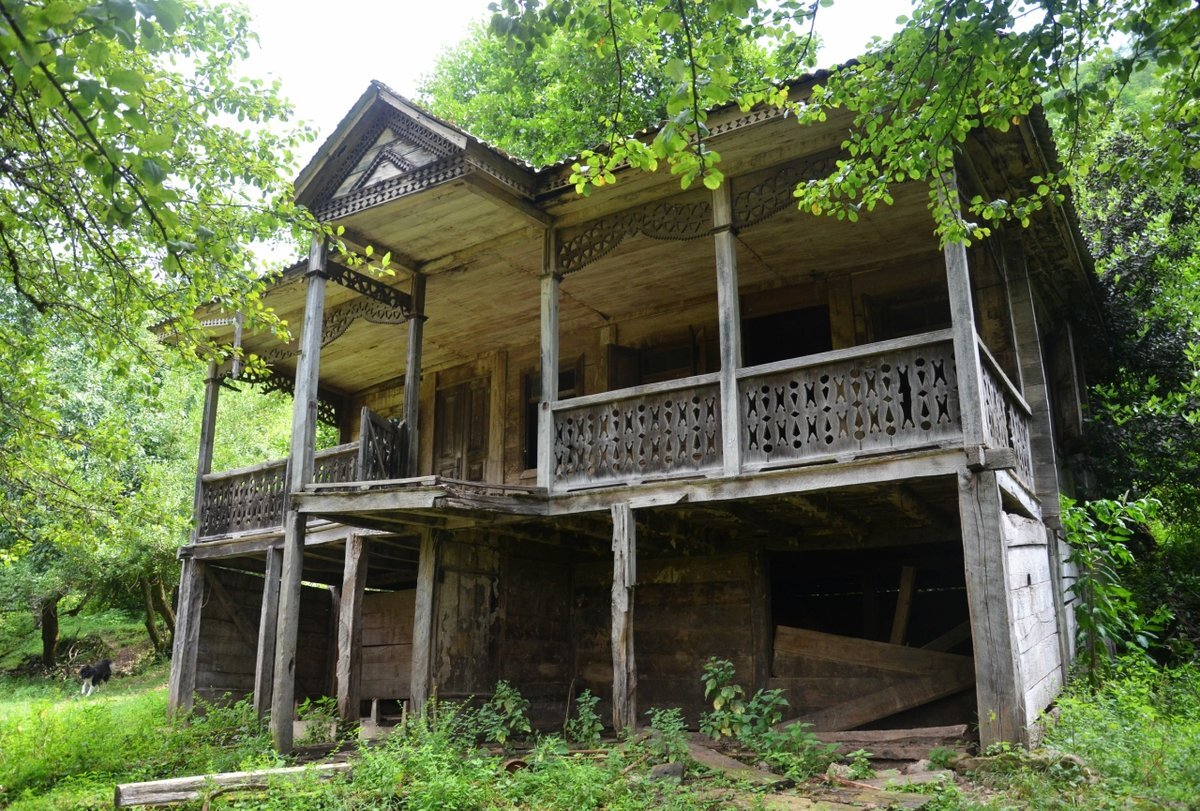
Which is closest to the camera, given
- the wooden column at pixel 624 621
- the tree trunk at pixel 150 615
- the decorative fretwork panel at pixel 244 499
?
the wooden column at pixel 624 621

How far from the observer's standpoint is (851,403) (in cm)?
892

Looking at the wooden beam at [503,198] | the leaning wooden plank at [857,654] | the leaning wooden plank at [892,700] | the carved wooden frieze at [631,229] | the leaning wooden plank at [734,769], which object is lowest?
the leaning wooden plank at [734,769]

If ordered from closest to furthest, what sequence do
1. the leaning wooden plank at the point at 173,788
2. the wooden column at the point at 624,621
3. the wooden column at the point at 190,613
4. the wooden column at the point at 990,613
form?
the wooden column at the point at 990,613 → the leaning wooden plank at the point at 173,788 → the wooden column at the point at 624,621 → the wooden column at the point at 190,613

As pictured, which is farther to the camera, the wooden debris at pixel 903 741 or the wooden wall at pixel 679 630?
the wooden wall at pixel 679 630

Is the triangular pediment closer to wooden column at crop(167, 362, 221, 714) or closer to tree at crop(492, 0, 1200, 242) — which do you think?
tree at crop(492, 0, 1200, 242)

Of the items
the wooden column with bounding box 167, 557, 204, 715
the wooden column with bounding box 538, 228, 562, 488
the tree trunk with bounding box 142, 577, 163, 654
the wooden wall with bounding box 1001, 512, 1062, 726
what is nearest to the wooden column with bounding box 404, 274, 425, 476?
the wooden column with bounding box 538, 228, 562, 488

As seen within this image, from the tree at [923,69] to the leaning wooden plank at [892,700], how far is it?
488 cm

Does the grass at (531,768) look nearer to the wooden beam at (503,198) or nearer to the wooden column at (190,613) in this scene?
the wooden column at (190,613)

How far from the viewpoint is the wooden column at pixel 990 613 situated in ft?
25.0

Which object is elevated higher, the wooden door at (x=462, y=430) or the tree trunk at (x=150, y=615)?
the wooden door at (x=462, y=430)

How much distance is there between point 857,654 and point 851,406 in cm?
344

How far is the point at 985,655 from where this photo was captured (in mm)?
7770

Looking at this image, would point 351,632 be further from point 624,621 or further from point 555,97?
point 555,97

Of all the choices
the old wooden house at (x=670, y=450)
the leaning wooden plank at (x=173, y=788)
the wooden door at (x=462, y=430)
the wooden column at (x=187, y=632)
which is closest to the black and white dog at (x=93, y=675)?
the old wooden house at (x=670, y=450)
